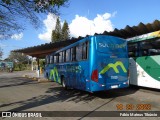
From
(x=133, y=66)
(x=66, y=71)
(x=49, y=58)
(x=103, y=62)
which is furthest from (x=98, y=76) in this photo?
(x=49, y=58)

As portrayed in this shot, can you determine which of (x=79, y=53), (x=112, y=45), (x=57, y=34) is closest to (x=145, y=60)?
(x=112, y=45)

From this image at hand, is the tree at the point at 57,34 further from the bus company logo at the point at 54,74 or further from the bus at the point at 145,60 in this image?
the bus at the point at 145,60

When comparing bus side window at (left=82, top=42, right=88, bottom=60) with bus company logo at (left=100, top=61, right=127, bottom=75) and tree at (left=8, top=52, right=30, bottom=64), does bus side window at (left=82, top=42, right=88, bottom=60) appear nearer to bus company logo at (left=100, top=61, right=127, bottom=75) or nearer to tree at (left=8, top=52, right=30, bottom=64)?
bus company logo at (left=100, top=61, right=127, bottom=75)

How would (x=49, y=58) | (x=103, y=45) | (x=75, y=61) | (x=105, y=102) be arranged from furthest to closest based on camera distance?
(x=49, y=58), (x=75, y=61), (x=103, y=45), (x=105, y=102)

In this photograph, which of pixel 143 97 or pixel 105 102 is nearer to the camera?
pixel 105 102

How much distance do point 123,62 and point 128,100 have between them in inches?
84.0

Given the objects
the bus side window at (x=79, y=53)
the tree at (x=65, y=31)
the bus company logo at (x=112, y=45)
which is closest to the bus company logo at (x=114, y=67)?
the bus company logo at (x=112, y=45)

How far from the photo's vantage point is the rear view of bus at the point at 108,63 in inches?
467

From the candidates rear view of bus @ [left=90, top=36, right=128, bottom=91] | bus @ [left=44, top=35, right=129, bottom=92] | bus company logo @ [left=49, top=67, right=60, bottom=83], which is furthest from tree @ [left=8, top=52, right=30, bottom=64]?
rear view of bus @ [left=90, top=36, right=128, bottom=91]

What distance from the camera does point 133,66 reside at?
47.6 ft

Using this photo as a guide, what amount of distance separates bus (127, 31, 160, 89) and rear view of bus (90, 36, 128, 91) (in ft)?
3.87

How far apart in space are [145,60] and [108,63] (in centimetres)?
239

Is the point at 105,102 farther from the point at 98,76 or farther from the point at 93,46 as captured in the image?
the point at 93,46

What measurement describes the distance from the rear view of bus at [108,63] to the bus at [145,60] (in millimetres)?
1181
